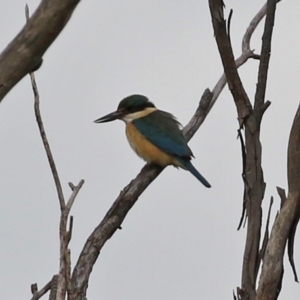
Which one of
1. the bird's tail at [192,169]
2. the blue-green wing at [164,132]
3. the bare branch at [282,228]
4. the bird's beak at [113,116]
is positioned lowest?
the bare branch at [282,228]

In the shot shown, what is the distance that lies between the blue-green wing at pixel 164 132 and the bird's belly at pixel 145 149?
0.13 ft

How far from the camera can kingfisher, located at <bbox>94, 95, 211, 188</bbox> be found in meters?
6.52

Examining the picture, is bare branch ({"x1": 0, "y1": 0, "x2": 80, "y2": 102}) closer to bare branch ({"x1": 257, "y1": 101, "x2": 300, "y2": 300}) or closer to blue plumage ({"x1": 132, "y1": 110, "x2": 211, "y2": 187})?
bare branch ({"x1": 257, "y1": 101, "x2": 300, "y2": 300})

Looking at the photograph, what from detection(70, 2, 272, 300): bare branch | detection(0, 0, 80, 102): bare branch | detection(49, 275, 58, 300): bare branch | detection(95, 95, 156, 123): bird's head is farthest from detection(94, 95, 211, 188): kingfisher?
detection(0, 0, 80, 102): bare branch

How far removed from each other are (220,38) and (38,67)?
986 millimetres

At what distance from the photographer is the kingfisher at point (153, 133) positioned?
21.4ft

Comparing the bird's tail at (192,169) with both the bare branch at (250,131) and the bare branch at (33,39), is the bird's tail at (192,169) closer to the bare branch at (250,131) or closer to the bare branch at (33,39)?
the bare branch at (250,131)

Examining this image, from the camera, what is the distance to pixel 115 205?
3.73m

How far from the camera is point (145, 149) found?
22.2 feet

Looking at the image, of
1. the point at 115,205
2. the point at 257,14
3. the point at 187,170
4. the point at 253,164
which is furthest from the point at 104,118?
the point at 253,164

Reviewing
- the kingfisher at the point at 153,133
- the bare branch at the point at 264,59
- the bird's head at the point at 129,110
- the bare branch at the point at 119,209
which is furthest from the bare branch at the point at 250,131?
the bird's head at the point at 129,110

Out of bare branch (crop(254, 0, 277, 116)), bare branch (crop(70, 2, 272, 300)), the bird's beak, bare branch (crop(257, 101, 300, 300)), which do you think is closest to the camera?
bare branch (crop(257, 101, 300, 300))

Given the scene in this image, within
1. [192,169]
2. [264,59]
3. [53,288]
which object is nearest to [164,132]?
[192,169]

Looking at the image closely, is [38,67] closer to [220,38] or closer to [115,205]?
[220,38]
